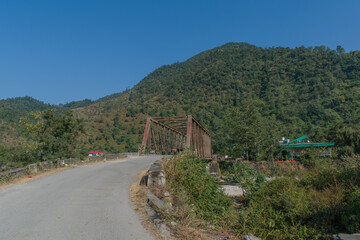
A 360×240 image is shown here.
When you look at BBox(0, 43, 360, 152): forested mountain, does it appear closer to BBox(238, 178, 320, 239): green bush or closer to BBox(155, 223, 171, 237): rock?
BBox(238, 178, 320, 239): green bush

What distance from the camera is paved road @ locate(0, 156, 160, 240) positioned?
455 centimetres

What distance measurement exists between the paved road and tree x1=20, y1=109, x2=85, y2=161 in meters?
16.8

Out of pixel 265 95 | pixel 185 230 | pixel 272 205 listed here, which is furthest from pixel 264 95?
pixel 185 230

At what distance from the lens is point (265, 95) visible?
315 feet

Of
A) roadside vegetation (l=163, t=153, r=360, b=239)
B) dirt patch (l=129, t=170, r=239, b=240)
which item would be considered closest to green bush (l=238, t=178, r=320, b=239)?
roadside vegetation (l=163, t=153, r=360, b=239)

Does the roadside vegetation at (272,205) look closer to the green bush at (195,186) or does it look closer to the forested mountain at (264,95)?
the green bush at (195,186)

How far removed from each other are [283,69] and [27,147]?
114402 mm

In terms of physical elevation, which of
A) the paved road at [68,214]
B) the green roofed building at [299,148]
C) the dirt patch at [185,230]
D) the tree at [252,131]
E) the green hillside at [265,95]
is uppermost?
the green hillside at [265,95]

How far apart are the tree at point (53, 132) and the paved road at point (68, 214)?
16.8 metres

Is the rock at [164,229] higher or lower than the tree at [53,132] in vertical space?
lower

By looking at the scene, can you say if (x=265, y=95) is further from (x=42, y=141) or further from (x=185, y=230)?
(x=185, y=230)

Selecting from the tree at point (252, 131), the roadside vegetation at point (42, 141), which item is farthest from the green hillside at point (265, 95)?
the roadside vegetation at point (42, 141)

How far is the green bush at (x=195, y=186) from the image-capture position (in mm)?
7223

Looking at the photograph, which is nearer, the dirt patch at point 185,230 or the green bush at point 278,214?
the dirt patch at point 185,230
